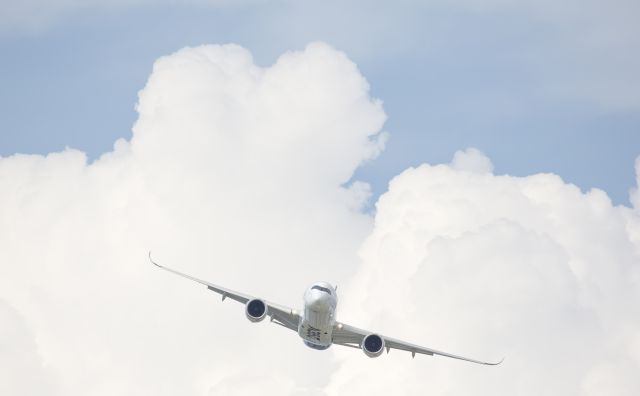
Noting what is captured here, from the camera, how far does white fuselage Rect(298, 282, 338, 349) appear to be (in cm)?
8419

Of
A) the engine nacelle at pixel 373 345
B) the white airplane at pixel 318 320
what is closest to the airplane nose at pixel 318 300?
the white airplane at pixel 318 320

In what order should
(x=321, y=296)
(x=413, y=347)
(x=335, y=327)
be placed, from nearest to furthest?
(x=321, y=296)
(x=335, y=327)
(x=413, y=347)

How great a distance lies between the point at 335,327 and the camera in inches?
3519

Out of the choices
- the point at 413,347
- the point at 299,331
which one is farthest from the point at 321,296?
the point at 413,347

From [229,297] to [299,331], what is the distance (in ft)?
23.7

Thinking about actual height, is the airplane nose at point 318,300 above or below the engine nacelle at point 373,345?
below

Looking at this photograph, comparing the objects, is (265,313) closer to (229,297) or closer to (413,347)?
(229,297)

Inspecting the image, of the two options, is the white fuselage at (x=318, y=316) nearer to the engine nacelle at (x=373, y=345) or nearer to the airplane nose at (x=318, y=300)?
the airplane nose at (x=318, y=300)

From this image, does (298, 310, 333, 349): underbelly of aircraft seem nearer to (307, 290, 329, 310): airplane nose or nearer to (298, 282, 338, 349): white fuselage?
(298, 282, 338, 349): white fuselage

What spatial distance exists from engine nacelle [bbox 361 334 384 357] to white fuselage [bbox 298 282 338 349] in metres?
3.16

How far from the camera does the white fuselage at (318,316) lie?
276ft

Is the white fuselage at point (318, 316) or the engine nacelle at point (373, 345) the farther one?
the engine nacelle at point (373, 345)

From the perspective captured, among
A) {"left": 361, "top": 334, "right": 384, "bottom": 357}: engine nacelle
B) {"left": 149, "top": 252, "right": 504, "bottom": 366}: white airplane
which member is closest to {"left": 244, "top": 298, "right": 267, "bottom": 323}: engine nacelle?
{"left": 149, "top": 252, "right": 504, "bottom": 366}: white airplane

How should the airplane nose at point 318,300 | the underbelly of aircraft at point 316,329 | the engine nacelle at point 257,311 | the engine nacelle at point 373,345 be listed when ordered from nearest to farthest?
the airplane nose at point 318,300 < the underbelly of aircraft at point 316,329 < the engine nacelle at point 257,311 < the engine nacelle at point 373,345
